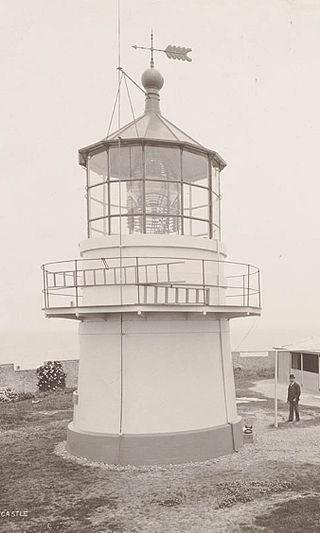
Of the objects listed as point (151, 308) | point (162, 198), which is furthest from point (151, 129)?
point (151, 308)

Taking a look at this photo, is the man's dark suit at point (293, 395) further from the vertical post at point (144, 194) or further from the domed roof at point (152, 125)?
the domed roof at point (152, 125)

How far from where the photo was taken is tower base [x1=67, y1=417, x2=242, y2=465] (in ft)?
43.7

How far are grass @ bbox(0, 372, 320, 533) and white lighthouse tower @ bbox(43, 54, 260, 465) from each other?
87cm

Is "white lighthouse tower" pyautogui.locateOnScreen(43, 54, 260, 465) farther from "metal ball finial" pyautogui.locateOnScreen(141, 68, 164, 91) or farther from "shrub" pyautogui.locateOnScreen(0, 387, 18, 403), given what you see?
"shrub" pyautogui.locateOnScreen(0, 387, 18, 403)

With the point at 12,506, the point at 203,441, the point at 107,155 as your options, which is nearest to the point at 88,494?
the point at 12,506

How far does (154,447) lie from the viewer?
13336 millimetres

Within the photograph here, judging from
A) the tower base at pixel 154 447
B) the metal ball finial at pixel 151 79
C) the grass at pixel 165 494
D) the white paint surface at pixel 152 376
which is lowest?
the grass at pixel 165 494

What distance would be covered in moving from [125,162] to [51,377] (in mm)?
17292

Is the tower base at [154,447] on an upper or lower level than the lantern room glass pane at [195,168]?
lower

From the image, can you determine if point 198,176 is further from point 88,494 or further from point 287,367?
point 287,367

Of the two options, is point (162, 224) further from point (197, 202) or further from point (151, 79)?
point (151, 79)

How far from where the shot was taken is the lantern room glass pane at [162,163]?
14325 mm

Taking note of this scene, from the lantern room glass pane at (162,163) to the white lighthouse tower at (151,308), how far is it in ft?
0.09

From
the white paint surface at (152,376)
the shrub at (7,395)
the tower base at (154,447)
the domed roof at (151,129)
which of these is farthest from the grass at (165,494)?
the shrub at (7,395)
